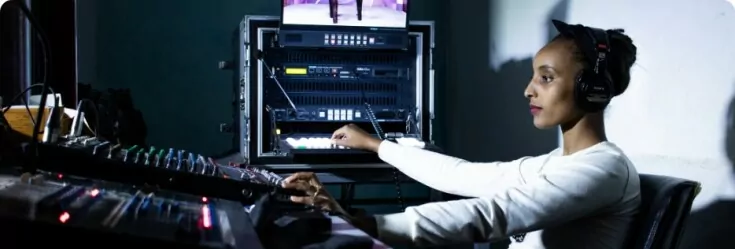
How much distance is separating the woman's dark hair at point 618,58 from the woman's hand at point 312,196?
51cm

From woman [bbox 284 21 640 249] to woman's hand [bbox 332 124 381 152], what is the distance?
344 mm

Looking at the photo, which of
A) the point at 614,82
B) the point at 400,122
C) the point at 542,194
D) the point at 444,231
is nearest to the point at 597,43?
the point at 614,82

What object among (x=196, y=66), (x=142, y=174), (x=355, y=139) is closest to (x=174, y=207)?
(x=142, y=174)

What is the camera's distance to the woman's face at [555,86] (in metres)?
1.20

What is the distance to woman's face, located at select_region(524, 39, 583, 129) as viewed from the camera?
1.20 metres

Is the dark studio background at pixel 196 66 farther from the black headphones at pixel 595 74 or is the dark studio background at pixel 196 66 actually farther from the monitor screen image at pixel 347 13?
the black headphones at pixel 595 74

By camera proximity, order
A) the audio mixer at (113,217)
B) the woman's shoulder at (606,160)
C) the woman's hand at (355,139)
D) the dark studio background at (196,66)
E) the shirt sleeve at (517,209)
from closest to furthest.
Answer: the audio mixer at (113,217) < the shirt sleeve at (517,209) < the woman's shoulder at (606,160) < the woman's hand at (355,139) < the dark studio background at (196,66)

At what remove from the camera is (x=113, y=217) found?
63 centimetres

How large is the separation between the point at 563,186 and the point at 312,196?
0.38 m

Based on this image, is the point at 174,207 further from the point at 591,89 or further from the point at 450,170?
the point at 450,170

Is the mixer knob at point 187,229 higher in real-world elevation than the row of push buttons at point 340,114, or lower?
lower

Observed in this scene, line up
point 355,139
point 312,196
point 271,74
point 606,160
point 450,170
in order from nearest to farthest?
point 312,196 < point 606,160 < point 450,170 < point 355,139 < point 271,74

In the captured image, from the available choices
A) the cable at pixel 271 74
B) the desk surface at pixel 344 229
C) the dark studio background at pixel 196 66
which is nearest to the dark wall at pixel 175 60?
the dark studio background at pixel 196 66

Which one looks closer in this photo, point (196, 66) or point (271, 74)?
point (271, 74)
